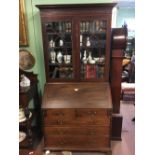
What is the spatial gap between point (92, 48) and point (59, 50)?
430 millimetres

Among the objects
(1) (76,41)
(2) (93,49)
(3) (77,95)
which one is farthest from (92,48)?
(3) (77,95)

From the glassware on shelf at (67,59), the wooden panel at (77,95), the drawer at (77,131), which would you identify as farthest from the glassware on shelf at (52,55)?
the drawer at (77,131)

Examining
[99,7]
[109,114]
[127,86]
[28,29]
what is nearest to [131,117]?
[127,86]

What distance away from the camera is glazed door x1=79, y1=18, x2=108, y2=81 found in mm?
2297

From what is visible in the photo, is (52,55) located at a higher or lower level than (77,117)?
higher

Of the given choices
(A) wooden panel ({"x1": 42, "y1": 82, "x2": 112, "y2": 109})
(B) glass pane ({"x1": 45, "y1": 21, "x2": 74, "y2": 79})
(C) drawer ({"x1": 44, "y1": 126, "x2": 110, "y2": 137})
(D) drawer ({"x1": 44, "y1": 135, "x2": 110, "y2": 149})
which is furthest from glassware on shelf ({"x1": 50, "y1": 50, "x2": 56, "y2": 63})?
(D) drawer ({"x1": 44, "y1": 135, "x2": 110, "y2": 149})

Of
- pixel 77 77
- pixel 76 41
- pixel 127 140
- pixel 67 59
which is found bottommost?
pixel 127 140

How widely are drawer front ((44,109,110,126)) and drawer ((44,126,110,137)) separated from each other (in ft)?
0.22

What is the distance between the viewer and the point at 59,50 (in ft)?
8.03

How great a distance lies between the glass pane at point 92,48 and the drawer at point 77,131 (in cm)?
66

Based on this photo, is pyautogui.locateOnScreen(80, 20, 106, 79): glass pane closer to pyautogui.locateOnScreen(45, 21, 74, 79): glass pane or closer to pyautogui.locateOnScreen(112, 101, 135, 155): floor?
pyautogui.locateOnScreen(45, 21, 74, 79): glass pane

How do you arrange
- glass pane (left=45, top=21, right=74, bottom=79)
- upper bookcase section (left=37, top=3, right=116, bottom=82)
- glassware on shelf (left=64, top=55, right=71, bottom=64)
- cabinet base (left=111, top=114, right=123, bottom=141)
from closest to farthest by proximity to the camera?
1. upper bookcase section (left=37, top=3, right=116, bottom=82)
2. glass pane (left=45, top=21, right=74, bottom=79)
3. glassware on shelf (left=64, top=55, right=71, bottom=64)
4. cabinet base (left=111, top=114, right=123, bottom=141)

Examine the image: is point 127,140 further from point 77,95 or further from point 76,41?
point 76,41

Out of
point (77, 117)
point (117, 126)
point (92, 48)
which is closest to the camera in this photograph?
point (77, 117)
